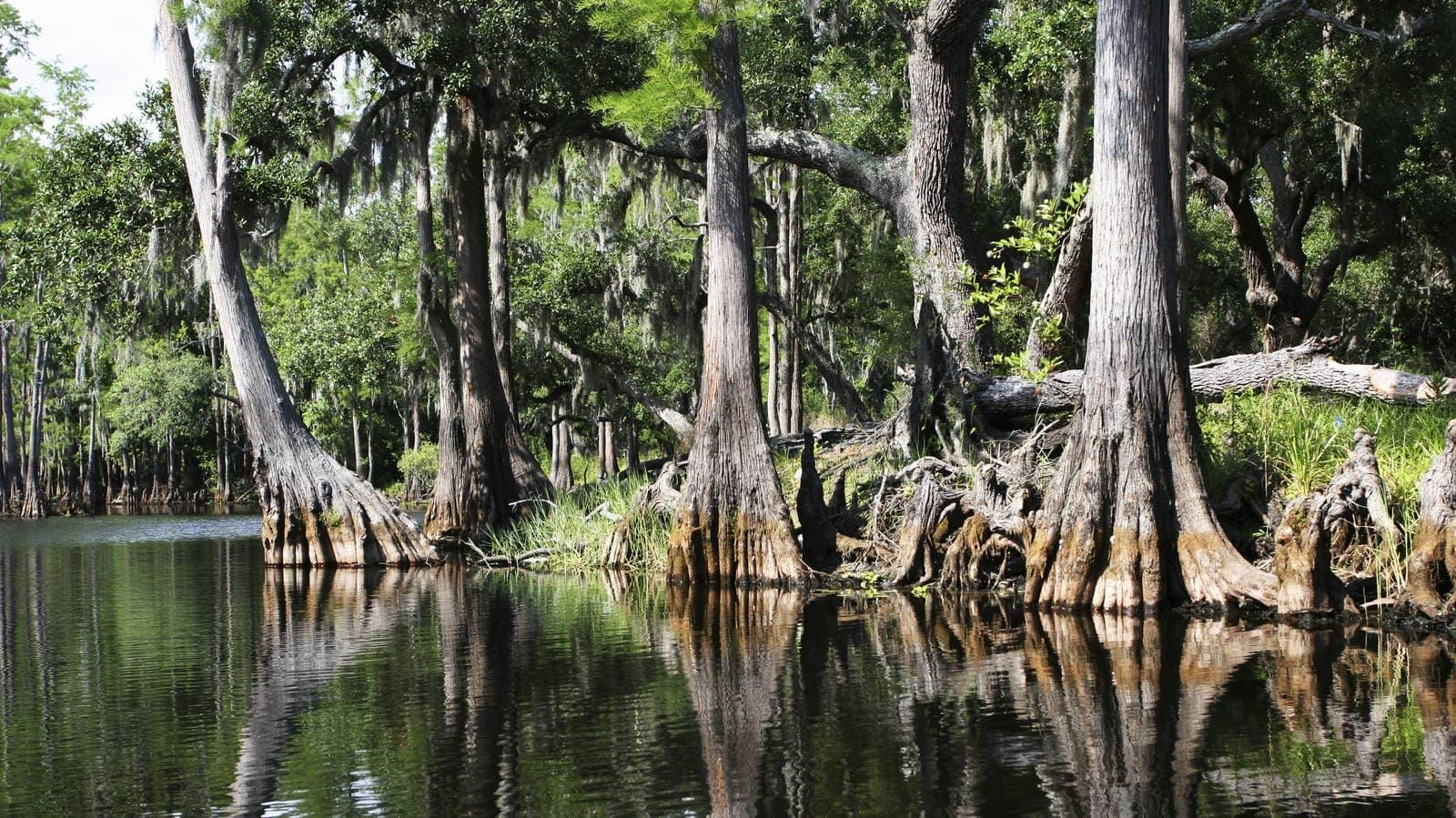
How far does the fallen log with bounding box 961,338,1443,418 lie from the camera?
1359 centimetres

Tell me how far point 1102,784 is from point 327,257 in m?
51.6

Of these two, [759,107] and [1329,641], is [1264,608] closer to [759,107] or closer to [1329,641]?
[1329,641]

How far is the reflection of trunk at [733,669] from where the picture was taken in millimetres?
6555

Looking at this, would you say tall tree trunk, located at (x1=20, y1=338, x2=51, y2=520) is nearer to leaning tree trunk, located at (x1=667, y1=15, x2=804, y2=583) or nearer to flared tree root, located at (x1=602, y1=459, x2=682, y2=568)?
flared tree root, located at (x1=602, y1=459, x2=682, y2=568)

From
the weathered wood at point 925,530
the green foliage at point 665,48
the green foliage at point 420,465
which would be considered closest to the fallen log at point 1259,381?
the weathered wood at point 925,530

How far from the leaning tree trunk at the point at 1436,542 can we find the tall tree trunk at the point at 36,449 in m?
45.3

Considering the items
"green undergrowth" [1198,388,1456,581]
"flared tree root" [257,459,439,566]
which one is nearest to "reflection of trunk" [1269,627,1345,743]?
"green undergrowth" [1198,388,1456,581]

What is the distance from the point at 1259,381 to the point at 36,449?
4497 centimetres

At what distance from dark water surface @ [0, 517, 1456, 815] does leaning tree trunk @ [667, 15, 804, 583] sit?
1335 mm

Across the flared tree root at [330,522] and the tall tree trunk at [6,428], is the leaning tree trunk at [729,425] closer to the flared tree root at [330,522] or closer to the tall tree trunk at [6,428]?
the flared tree root at [330,522]

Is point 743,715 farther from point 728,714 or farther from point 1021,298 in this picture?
point 1021,298

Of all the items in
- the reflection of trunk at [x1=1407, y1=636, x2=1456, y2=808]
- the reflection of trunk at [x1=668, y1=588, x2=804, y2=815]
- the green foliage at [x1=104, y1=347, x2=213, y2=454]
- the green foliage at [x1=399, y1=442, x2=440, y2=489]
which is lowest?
the reflection of trunk at [x1=1407, y1=636, x2=1456, y2=808]

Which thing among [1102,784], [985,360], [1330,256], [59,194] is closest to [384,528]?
[59,194]

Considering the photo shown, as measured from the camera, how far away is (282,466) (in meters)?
19.7
